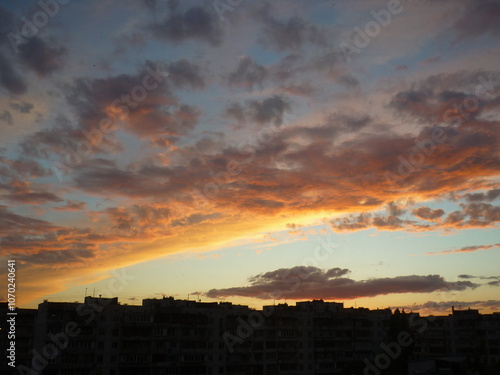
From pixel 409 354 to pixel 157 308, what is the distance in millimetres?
53119

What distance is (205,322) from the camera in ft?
308

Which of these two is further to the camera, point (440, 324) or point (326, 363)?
point (440, 324)

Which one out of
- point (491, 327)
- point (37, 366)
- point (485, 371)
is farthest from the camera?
point (491, 327)

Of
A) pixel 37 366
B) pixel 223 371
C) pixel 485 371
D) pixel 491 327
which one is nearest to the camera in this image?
pixel 485 371

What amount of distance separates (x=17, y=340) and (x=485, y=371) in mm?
76266

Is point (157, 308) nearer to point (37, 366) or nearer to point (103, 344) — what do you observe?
point (103, 344)

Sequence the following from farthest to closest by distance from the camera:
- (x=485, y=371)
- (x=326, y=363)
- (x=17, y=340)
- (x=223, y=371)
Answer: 1. (x=326, y=363)
2. (x=223, y=371)
3. (x=17, y=340)
4. (x=485, y=371)

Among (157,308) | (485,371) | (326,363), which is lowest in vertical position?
(326,363)

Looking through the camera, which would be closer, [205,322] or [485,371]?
[485,371]

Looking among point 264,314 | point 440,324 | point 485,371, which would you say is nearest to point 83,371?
point 264,314

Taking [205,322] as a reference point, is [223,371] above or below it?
below

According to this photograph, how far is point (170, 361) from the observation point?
87875 millimetres

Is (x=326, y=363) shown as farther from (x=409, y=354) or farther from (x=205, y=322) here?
(x=205, y=322)

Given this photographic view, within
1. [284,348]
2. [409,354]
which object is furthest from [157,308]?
[409,354]
